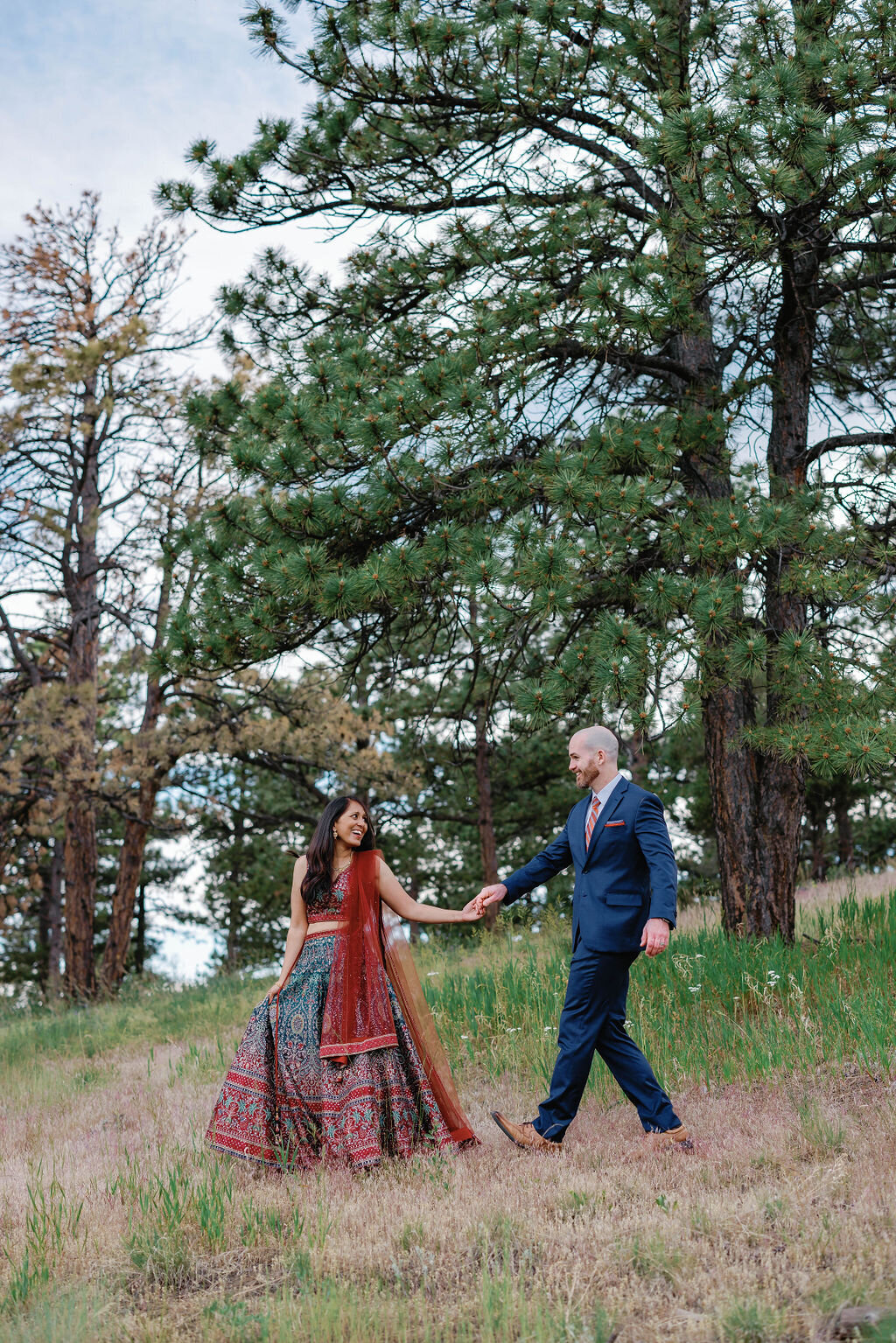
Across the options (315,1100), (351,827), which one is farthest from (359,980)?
(351,827)

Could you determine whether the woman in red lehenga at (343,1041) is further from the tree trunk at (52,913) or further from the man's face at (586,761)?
the tree trunk at (52,913)

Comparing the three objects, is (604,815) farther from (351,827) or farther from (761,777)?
(761,777)

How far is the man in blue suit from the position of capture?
4.63 metres

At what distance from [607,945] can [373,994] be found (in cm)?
118

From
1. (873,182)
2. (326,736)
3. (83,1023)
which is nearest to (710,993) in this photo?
(873,182)

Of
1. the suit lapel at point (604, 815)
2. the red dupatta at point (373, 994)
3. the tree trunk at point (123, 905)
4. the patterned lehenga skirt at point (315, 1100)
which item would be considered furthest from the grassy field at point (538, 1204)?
the tree trunk at point (123, 905)

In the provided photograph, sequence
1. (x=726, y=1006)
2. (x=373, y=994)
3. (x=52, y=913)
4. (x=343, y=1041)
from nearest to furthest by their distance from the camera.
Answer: (x=343, y=1041) < (x=373, y=994) < (x=726, y=1006) < (x=52, y=913)

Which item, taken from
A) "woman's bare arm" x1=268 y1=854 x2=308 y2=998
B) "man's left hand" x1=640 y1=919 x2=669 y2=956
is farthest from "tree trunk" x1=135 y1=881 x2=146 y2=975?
"man's left hand" x1=640 y1=919 x2=669 y2=956

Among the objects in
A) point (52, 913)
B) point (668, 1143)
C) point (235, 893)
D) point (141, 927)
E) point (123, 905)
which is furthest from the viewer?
point (141, 927)

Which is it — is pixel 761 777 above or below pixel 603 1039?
above

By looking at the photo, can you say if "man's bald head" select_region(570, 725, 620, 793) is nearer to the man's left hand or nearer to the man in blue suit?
the man in blue suit

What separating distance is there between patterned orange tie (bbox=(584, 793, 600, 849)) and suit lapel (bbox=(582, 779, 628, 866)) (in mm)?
25

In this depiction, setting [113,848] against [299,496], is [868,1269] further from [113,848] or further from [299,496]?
[113,848]

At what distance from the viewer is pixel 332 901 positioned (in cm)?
530
